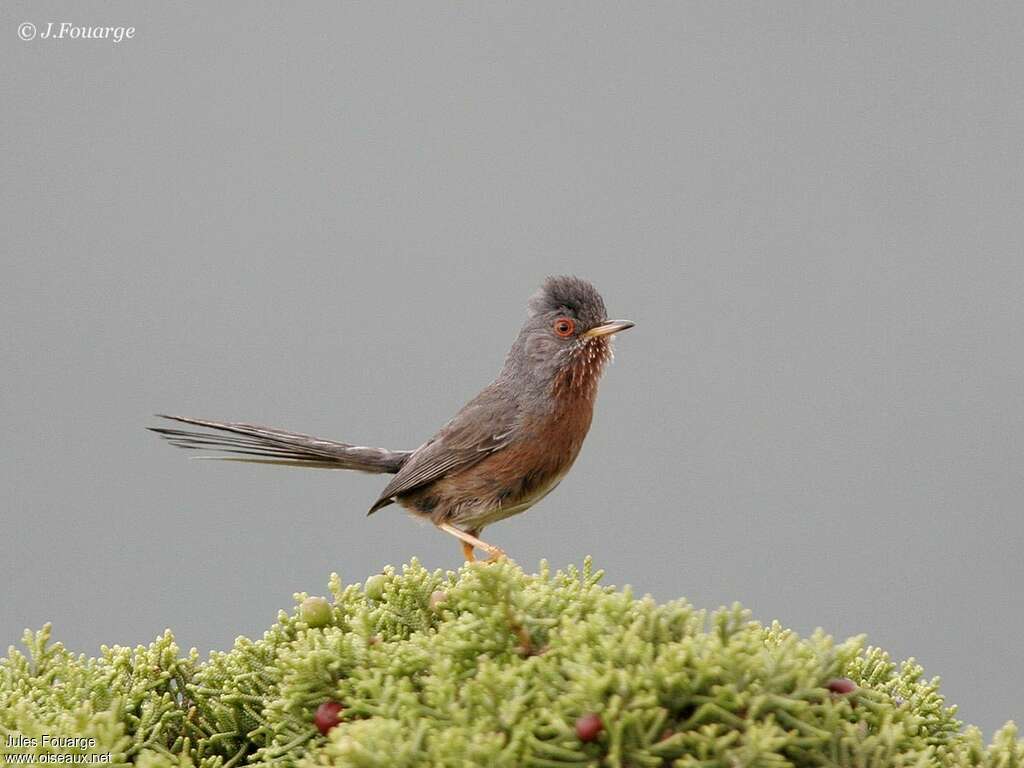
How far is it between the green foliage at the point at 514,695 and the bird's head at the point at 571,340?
1.38 m

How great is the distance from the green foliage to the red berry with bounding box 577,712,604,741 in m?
0.02

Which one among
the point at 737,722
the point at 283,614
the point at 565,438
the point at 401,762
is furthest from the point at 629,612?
the point at 565,438

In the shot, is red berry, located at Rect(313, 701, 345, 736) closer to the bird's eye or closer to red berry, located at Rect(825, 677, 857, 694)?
red berry, located at Rect(825, 677, 857, 694)

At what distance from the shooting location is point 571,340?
452 centimetres

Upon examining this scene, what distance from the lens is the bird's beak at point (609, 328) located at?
4430 millimetres

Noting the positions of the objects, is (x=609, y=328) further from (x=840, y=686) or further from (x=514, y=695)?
(x=514, y=695)

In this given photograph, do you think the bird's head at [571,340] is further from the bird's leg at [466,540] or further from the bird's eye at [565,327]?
the bird's leg at [466,540]

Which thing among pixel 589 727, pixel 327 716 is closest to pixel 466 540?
pixel 327 716

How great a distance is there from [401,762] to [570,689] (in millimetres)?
387

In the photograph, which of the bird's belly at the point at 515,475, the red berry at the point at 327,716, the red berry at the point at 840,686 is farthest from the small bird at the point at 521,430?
the red berry at the point at 840,686

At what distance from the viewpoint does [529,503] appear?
4605 mm

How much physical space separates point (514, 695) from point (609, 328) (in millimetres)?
2185

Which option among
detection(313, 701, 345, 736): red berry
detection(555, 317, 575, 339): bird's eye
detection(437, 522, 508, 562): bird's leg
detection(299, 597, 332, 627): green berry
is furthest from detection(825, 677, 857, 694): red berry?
detection(555, 317, 575, 339): bird's eye

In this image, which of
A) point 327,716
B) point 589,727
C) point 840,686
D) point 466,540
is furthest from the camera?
point 466,540
